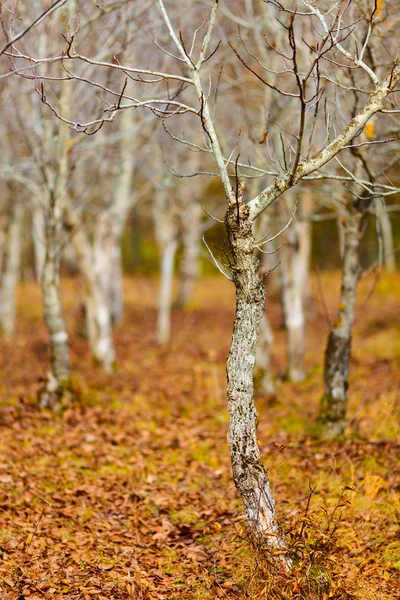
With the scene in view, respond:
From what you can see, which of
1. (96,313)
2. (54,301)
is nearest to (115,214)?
(96,313)

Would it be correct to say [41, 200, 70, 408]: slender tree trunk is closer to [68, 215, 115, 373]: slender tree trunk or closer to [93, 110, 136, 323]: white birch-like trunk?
[68, 215, 115, 373]: slender tree trunk

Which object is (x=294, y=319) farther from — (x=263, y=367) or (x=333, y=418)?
(x=333, y=418)

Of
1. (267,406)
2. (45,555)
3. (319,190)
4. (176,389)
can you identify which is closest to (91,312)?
(176,389)

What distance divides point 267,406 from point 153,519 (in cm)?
406

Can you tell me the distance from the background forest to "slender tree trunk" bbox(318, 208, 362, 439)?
0.08 feet

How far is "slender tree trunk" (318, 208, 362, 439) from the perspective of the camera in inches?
273

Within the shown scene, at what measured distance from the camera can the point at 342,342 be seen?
7.01 metres

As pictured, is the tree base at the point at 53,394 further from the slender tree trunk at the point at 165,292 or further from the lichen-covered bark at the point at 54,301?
the slender tree trunk at the point at 165,292

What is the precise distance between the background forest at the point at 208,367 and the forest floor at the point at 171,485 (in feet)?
0.09

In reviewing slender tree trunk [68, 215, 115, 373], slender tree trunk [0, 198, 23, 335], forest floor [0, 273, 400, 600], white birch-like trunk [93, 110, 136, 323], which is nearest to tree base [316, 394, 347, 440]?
forest floor [0, 273, 400, 600]

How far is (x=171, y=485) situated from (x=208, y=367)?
587cm

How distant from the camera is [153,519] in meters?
5.62

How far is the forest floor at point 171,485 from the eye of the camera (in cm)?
450

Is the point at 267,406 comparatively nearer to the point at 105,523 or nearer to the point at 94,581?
the point at 105,523
